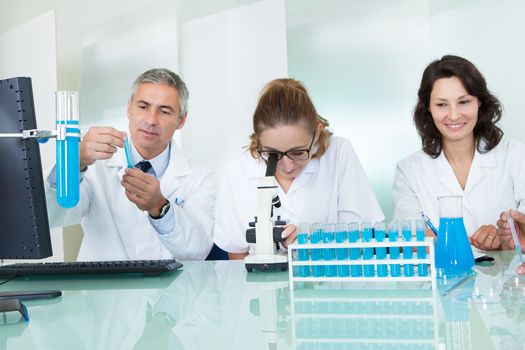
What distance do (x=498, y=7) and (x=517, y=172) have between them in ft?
4.93

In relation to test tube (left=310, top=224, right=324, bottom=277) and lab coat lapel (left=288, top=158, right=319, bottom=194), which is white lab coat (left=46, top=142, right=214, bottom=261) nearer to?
lab coat lapel (left=288, top=158, right=319, bottom=194)

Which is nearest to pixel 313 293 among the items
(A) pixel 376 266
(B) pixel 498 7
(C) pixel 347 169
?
(A) pixel 376 266

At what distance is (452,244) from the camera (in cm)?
174

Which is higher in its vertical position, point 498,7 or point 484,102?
point 498,7

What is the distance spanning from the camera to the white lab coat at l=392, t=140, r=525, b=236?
118 inches

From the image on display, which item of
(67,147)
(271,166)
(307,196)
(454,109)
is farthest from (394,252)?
(454,109)

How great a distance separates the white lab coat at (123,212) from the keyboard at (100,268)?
2.21ft

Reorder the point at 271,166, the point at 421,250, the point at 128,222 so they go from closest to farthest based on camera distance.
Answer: the point at 421,250, the point at 271,166, the point at 128,222

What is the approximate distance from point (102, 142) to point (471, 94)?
6.19ft

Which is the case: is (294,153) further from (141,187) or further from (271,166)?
(141,187)

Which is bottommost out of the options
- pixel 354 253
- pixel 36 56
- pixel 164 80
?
pixel 354 253

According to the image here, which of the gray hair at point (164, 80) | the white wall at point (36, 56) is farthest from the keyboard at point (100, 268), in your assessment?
the white wall at point (36, 56)

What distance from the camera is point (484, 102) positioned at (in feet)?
10.1

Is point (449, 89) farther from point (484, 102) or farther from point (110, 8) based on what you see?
point (110, 8)
